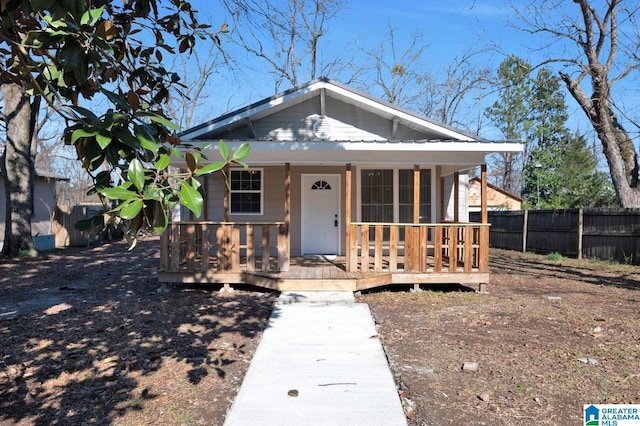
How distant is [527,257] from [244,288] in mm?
9931

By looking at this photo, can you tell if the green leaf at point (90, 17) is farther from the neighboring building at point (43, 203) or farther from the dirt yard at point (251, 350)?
the neighboring building at point (43, 203)

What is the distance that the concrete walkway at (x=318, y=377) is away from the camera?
3318 mm

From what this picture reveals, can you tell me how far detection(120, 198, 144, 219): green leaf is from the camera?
55.0 inches

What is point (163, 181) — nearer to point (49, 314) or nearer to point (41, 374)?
point (41, 374)

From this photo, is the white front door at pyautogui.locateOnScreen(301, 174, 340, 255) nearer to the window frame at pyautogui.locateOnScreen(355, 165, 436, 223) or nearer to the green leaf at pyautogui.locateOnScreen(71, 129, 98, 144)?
the window frame at pyautogui.locateOnScreen(355, 165, 436, 223)

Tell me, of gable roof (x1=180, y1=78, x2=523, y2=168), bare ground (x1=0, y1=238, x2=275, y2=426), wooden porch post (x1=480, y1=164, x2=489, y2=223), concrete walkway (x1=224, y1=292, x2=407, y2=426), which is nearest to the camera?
concrete walkway (x1=224, y1=292, x2=407, y2=426)

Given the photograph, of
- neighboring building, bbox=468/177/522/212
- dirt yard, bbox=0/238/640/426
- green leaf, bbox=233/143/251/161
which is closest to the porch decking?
dirt yard, bbox=0/238/640/426

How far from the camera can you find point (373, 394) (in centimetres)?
369

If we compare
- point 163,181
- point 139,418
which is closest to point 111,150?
point 163,181

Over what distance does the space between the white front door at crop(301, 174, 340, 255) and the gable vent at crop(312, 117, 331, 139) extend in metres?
1.06

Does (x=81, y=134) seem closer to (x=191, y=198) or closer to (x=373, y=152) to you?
(x=191, y=198)

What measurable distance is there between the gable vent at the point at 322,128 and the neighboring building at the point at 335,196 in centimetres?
2

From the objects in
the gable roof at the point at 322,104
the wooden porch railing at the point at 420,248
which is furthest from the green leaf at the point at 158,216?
the gable roof at the point at 322,104

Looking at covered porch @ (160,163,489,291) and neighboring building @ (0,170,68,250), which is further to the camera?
neighboring building @ (0,170,68,250)
